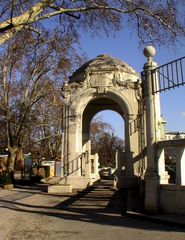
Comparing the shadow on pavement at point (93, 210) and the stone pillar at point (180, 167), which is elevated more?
the stone pillar at point (180, 167)

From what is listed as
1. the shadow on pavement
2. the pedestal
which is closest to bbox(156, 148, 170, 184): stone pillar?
the pedestal

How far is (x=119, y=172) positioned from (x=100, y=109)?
6.95 m

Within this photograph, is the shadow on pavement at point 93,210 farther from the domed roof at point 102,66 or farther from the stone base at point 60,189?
the domed roof at point 102,66

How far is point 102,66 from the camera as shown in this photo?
73.1 feet

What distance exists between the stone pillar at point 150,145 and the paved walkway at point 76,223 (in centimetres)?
72

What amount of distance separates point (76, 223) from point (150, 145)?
3.42 meters

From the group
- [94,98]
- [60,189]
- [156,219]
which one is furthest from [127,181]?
[156,219]

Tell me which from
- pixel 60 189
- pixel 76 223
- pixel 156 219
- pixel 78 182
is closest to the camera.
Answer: pixel 156 219

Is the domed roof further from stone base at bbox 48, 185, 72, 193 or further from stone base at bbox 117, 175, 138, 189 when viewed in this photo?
stone base at bbox 48, 185, 72, 193

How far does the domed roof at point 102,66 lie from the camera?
22.1 meters

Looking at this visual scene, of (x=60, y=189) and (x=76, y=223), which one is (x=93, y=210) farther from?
(x=60, y=189)

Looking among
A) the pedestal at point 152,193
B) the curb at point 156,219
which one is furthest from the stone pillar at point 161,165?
the curb at point 156,219

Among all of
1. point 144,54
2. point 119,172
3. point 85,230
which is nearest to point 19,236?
point 85,230

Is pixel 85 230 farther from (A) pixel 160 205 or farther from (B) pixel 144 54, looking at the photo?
(B) pixel 144 54
